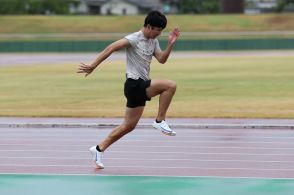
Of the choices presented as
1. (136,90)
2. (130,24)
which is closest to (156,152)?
(136,90)

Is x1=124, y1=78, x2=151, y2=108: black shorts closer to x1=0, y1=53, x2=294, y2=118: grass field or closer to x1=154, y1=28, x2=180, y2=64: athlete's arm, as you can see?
x1=154, y1=28, x2=180, y2=64: athlete's arm

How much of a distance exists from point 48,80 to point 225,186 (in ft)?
66.4

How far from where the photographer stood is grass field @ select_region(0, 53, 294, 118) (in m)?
16.3

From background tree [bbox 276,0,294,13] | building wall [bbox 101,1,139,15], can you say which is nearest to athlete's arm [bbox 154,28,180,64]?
background tree [bbox 276,0,294,13]

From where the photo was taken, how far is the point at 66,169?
9.23 meters

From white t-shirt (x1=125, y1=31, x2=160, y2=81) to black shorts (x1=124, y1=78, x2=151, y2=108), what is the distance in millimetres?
65

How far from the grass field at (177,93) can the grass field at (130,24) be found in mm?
36960

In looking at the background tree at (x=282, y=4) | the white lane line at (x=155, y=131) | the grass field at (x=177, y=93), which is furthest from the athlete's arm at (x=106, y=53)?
the background tree at (x=282, y=4)

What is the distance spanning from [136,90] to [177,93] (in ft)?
41.1

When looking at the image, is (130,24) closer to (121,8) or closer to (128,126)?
(121,8)

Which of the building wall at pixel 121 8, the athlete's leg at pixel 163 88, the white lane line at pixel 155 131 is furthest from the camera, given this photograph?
the building wall at pixel 121 8

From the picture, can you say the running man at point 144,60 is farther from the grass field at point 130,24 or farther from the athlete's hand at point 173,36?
the grass field at point 130,24

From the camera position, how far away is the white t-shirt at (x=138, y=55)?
8.64 meters

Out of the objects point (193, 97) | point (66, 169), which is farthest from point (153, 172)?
point (193, 97)
